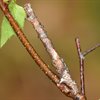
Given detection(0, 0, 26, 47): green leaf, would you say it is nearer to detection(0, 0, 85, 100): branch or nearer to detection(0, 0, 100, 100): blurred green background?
detection(0, 0, 85, 100): branch

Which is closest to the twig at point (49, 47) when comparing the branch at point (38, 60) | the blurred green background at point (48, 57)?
the branch at point (38, 60)

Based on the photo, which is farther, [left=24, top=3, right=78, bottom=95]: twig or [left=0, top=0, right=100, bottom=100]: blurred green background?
[left=0, top=0, right=100, bottom=100]: blurred green background

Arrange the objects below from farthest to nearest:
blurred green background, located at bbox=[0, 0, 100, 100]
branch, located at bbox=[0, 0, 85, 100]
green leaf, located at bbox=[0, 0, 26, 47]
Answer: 1. blurred green background, located at bbox=[0, 0, 100, 100]
2. green leaf, located at bbox=[0, 0, 26, 47]
3. branch, located at bbox=[0, 0, 85, 100]

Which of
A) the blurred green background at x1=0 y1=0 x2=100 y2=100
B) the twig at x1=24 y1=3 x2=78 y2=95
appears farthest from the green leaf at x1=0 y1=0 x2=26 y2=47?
the blurred green background at x1=0 y1=0 x2=100 y2=100

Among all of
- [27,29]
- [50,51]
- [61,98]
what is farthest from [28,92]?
[50,51]

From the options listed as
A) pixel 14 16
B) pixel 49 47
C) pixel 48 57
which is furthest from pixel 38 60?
pixel 48 57

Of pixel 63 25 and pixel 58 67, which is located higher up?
pixel 58 67

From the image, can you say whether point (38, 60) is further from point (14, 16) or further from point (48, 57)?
point (48, 57)

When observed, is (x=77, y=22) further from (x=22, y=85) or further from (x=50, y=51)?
(x=50, y=51)
